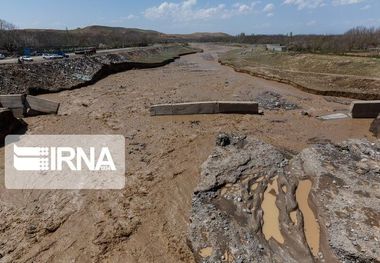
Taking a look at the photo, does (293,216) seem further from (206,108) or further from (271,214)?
(206,108)

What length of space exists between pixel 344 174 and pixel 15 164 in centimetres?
1005

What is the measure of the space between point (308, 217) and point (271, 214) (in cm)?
76

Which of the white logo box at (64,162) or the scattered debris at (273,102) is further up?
the scattered debris at (273,102)

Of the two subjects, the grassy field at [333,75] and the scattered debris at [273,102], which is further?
the grassy field at [333,75]

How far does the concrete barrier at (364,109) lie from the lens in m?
14.4

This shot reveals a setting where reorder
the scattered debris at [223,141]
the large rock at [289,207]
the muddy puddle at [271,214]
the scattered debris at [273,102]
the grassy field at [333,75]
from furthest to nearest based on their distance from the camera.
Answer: the grassy field at [333,75] → the scattered debris at [273,102] → the scattered debris at [223,141] → the muddy puddle at [271,214] → the large rock at [289,207]

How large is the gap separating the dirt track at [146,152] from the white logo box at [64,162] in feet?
1.36

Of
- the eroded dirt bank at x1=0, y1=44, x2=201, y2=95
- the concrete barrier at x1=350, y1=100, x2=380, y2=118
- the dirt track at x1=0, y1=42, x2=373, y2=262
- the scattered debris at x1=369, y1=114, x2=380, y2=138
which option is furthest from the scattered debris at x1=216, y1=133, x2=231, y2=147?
the eroded dirt bank at x1=0, y1=44, x2=201, y2=95

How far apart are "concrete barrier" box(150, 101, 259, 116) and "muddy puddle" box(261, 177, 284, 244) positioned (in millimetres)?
8141

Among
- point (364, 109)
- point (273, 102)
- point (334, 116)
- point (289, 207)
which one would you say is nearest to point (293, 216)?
point (289, 207)

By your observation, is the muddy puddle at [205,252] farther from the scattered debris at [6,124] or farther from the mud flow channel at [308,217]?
the scattered debris at [6,124]

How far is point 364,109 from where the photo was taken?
14.5m

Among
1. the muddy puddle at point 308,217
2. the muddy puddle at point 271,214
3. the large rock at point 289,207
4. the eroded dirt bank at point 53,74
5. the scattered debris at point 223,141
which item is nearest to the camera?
the large rock at point 289,207

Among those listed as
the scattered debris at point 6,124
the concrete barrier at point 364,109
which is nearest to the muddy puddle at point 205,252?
the scattered debris at point 6,124
